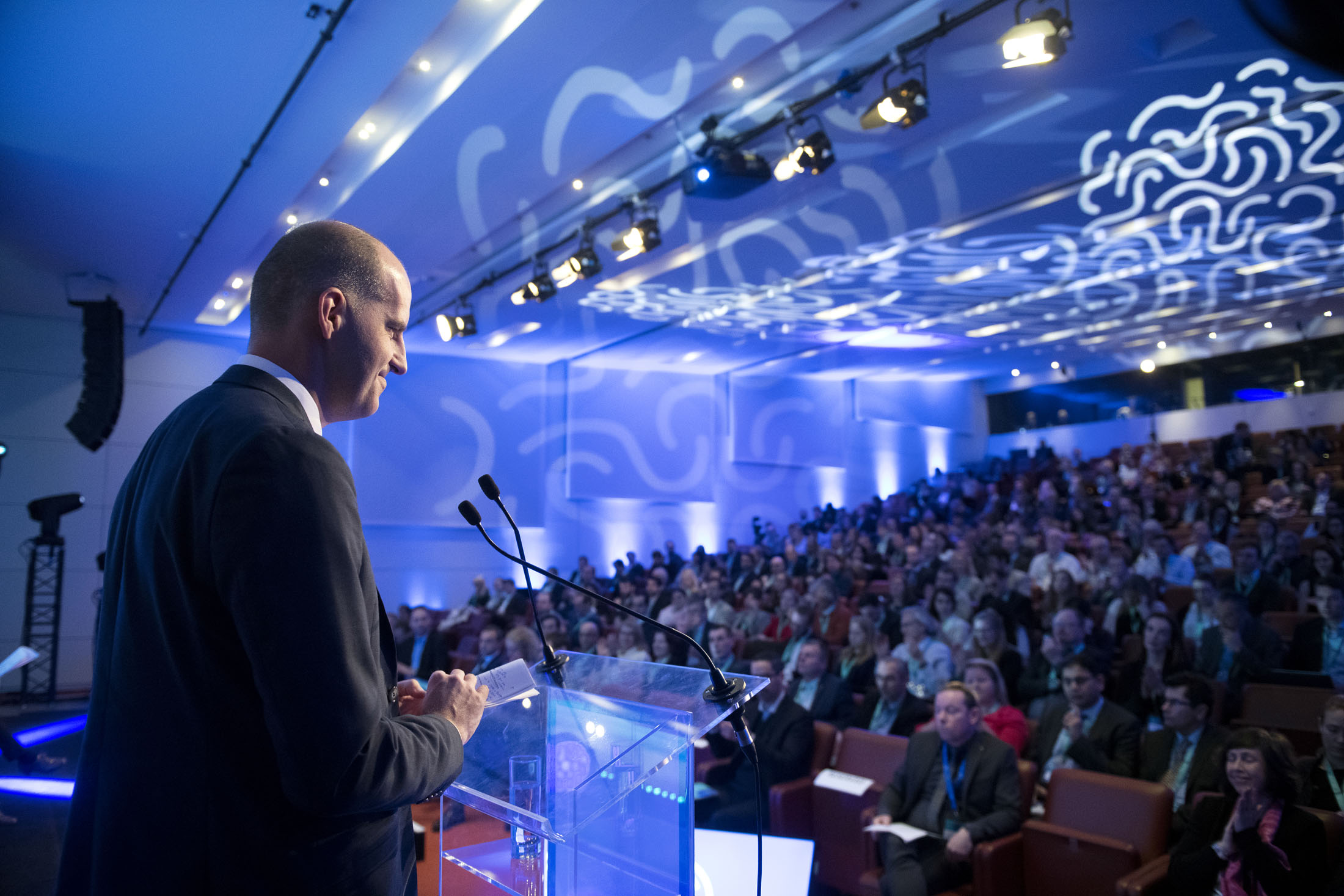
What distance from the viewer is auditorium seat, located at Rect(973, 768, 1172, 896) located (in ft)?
9.84

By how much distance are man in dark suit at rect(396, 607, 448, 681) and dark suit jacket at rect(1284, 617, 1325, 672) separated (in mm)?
6239

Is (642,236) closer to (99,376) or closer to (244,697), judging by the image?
(99,376)

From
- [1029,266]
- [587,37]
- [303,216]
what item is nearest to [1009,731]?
[587,37]

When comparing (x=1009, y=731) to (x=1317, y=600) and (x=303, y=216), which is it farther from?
(x=303, y=216)

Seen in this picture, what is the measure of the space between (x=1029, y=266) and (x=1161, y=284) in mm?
1867

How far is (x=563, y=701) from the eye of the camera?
5.02 feet

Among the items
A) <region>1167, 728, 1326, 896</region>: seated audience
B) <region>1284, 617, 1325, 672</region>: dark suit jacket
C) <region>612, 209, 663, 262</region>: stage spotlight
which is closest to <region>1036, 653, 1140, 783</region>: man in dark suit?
<region>1167, 728, 1326, 896</region>: seated audience

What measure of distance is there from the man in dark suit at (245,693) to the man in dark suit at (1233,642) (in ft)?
17.1

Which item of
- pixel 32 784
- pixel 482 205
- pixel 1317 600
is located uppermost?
pixel 482 205

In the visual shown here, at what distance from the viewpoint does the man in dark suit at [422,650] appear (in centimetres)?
820

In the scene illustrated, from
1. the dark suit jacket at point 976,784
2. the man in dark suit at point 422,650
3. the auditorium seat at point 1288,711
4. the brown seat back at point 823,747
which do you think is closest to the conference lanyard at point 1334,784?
the dark suit jacket at point 976,784

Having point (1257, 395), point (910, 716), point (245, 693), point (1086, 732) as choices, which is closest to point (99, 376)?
point (910, 716)

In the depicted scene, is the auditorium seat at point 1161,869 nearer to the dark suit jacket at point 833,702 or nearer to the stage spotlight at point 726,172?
the dark suit jacket at point 833,702

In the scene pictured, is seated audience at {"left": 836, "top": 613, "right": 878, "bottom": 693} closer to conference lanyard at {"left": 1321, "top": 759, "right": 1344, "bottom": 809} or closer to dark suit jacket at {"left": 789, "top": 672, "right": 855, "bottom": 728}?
dark suit jacket at {"left": 789, "top": 672, "right": 855, "bottom": 728}
